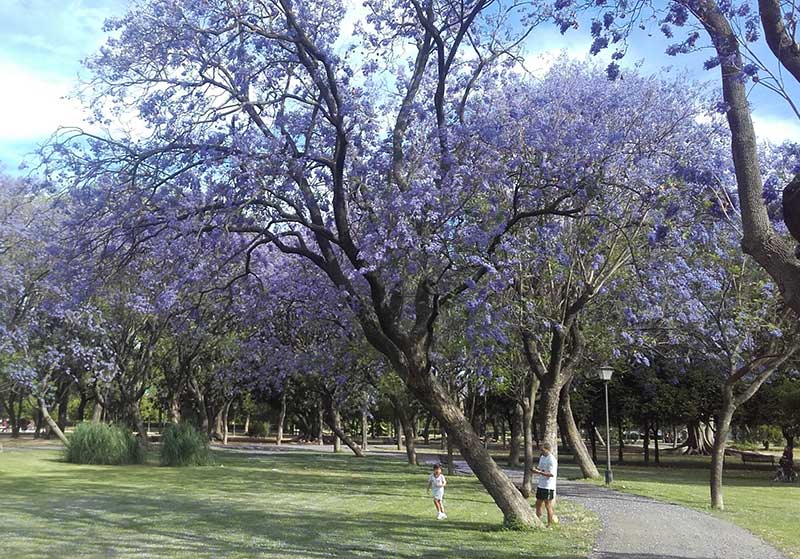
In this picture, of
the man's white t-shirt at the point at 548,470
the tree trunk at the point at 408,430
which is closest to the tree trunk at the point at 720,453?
the man's white t-shirt at the point at 548,470

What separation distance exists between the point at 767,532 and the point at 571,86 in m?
9.12

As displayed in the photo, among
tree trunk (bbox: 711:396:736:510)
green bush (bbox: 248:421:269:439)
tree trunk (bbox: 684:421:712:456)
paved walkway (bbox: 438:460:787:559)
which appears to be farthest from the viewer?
green bush (bbox: 248:421:269:439)

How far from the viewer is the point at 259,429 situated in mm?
72250

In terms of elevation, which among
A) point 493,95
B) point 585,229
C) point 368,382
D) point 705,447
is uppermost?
point 493,95

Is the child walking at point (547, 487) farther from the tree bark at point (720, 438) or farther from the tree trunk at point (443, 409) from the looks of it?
the tree bark at point (720, 438)

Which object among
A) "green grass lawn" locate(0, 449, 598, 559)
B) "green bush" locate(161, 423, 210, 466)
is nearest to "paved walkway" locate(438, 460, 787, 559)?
"green grass lawn" locate(0, 449, 598, 559)

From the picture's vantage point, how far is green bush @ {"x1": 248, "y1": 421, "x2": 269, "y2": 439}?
71.1 metres

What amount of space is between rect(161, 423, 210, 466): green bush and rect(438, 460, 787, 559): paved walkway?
48.1ft

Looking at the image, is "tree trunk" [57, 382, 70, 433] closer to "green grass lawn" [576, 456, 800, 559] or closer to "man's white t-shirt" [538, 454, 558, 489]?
"green grass lawn" [576, 456, 800, 559]

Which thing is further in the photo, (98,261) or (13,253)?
(13,253)

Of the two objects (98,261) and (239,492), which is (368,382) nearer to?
(239,492)

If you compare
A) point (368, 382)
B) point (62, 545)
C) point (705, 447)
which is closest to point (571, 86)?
point (62, 545)

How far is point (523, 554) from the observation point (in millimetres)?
10219

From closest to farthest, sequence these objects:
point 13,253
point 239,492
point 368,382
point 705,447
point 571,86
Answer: point 571,86, point 239,492, point 13,253, point 368,382, point 705,447
